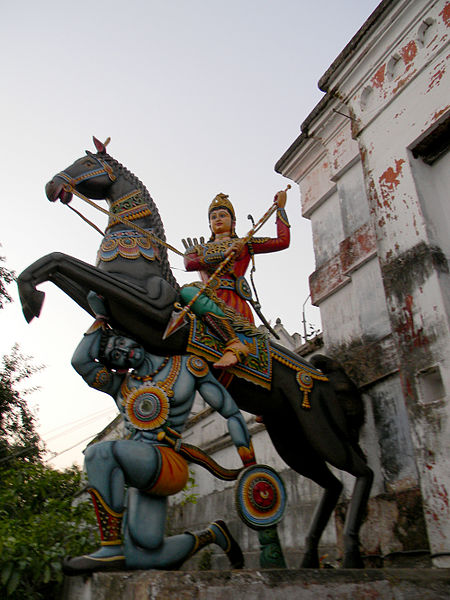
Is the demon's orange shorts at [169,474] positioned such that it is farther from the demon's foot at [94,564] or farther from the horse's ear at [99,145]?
the horse's ear at [99,145]

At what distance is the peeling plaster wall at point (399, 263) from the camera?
3.29 meters

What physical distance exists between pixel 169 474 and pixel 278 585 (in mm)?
1075

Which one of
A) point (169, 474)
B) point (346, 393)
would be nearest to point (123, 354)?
point (169, 474)

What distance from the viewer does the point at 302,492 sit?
5234mm

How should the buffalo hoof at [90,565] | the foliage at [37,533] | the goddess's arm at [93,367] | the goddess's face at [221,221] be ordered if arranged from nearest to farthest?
1. the buffalo hoof at [90,565]
2. the goddess's arm at [93,367]
3. the foliage at [37,533]
4. the goddess's face at [221,221]

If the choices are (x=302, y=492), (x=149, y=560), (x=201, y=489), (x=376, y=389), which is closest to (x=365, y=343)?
(x=376, y=389)

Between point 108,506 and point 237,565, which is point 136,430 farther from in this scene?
point 237,565

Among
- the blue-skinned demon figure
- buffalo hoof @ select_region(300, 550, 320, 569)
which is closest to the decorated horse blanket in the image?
the blue-skinned demon figure

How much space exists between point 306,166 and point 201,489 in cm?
482

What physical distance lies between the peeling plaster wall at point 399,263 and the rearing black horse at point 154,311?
0.38 meters

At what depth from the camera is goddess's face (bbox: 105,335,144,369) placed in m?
3.47

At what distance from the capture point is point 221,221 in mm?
4715

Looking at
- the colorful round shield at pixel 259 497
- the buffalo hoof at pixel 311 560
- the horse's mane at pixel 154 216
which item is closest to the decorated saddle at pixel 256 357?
the horse's mane at pixel 154 216

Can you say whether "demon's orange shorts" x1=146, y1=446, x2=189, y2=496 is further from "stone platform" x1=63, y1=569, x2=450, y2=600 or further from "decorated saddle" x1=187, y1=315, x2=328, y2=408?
"decorated saddle" x1=187, y1=315, x2=328, y2=408
